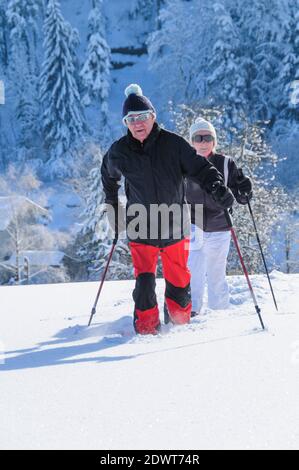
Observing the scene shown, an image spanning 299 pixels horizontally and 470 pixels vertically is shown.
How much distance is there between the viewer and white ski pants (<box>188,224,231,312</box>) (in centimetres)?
423

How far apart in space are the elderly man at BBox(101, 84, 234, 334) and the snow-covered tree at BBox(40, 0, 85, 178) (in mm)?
36212

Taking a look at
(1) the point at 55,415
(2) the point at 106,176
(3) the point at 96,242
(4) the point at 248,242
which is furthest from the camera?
(3) the point at 96,242

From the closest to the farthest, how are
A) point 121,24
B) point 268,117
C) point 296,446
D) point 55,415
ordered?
point 296,446, point 55,415, point 268,117, point 121,24

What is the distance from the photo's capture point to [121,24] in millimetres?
53969

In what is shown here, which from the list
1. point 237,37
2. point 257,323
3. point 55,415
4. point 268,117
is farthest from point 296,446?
point 237,37

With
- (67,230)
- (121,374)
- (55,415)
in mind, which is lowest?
(67,230)

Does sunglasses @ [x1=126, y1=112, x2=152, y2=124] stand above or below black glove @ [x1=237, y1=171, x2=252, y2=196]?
above

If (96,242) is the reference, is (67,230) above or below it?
below

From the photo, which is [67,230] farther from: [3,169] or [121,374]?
[121,374]

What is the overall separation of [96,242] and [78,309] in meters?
20.2

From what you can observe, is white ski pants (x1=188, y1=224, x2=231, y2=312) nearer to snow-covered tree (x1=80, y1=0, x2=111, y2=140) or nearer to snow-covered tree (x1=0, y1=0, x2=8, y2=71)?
snow-covered tree (x1=80, y1=0, x2=111, y2=140)

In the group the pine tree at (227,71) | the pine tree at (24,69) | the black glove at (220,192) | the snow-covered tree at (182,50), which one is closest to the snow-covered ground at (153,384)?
the black glove at (220,192)

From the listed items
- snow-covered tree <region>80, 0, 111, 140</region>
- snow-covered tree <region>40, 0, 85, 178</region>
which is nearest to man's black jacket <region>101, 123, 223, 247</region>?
snow-covered tree <region>40, 0, 85, 178</region>

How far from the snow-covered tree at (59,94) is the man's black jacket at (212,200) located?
3555cm
